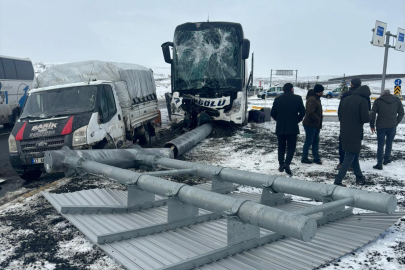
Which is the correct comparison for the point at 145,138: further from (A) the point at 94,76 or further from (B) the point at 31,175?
(B) the point at 31,175

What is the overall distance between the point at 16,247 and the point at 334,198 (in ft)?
12.6

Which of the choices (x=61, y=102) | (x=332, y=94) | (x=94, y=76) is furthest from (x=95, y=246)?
(x=332, y=94)

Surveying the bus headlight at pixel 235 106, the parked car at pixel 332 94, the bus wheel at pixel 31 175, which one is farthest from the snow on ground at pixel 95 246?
the parked car at pixel 332 94

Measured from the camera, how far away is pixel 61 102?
26.1 feet

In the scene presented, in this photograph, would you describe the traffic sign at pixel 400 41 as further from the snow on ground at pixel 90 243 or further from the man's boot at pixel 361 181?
the man's boot at pixel 361 181

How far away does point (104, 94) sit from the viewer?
8.37 m

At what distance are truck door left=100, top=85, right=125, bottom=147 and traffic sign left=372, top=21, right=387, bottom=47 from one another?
1383 centimetres

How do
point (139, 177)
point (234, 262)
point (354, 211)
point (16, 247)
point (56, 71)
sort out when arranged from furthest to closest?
1. point (56, 71)
2. point (354, 211)
3. point (139, 177)
4. point (16, 247)
5. point (234, 262)

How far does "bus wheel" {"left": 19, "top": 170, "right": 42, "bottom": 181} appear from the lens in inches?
289

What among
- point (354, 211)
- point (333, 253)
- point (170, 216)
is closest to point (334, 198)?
point (333, 253)

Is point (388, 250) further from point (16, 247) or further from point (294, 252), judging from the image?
point (16, 247)

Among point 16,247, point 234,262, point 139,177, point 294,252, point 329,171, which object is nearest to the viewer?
point 234,262

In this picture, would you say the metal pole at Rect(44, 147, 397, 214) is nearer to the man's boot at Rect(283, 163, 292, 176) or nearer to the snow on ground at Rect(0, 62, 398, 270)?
the snow on ground at Rect(0, 62, 398, 270)

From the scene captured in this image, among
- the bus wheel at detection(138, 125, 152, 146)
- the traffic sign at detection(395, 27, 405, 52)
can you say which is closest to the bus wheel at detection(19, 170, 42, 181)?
the bus wheel at detection(138, 125, 152, 146)
